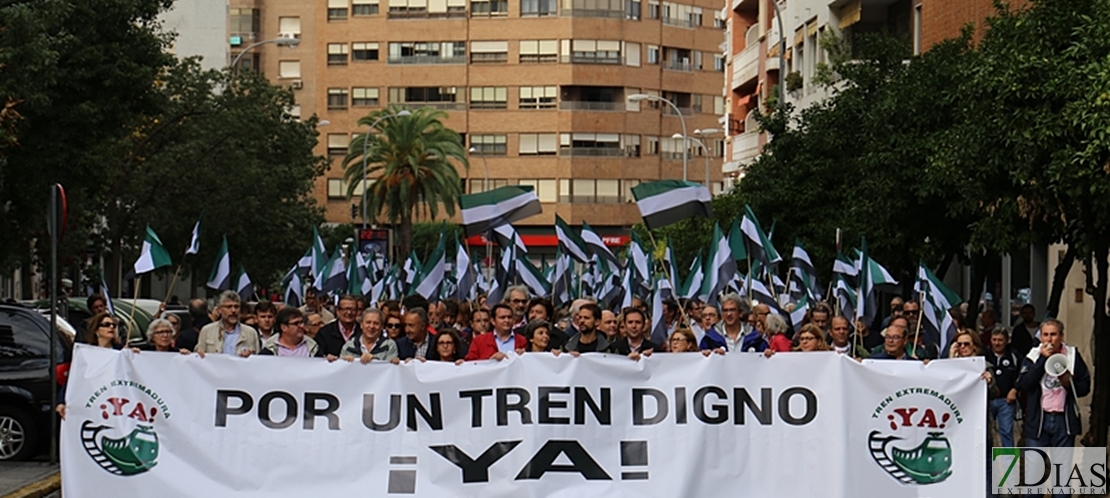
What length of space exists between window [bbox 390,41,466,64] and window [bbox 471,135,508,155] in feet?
13.8

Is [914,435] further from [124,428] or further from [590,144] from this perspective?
[590,144]

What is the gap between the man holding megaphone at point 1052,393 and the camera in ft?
41.3

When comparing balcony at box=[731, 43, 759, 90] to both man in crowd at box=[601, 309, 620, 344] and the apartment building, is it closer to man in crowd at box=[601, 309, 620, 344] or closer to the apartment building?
the apartment building

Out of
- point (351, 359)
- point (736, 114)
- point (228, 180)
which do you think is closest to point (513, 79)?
point (736, 114)

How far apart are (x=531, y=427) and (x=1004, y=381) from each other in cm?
454

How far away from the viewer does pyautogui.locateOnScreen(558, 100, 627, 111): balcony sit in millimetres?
96188

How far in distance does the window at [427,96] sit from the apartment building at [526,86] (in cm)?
8

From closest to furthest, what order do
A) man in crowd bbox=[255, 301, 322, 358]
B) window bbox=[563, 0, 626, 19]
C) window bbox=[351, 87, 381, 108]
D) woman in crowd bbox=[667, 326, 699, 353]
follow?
1. woman in crowd bbox=[667, 326, 699, 353]
2. man in crowd bbox=[255, 301, 322, 358]
3. window bbox=[563, 0, 626, 19]
4. window bbox=[351, 87, 381, 108]

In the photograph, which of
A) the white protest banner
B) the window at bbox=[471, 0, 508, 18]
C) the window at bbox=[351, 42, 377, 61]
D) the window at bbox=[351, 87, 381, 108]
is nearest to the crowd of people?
the white protest banner

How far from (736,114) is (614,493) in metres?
58.1

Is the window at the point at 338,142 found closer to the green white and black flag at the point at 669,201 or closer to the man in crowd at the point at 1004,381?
the green white and black flag at the point at 669,201

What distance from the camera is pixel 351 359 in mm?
10680

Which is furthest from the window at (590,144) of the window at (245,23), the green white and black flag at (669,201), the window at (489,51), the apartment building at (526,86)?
the green white and black flag at (669,201)

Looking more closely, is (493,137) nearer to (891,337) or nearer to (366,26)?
(366,26)
